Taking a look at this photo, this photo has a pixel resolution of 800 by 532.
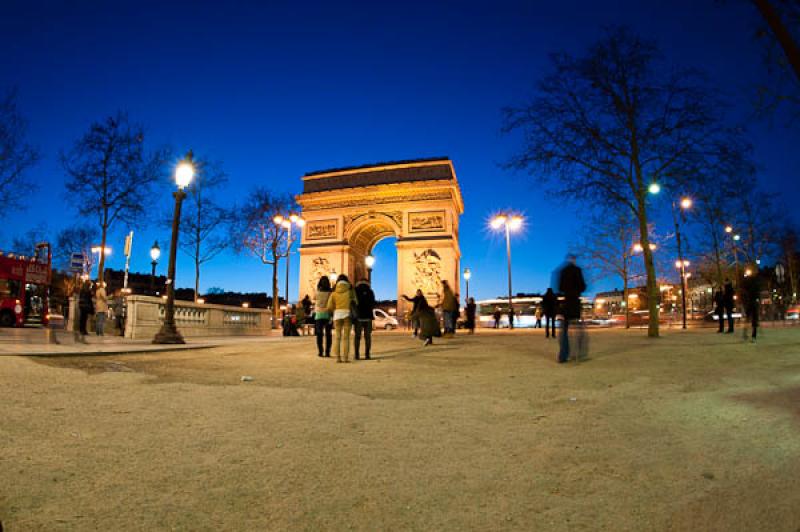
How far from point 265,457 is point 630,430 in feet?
9.74

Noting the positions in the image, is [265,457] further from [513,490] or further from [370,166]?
[370,166]

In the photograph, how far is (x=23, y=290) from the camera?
76.1ft

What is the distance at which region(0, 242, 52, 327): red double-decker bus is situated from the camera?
2227 cm

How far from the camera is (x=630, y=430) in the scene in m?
4.15

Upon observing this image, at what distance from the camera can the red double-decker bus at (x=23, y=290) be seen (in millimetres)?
22266

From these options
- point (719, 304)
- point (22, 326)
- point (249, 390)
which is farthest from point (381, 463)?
point (22, 326)

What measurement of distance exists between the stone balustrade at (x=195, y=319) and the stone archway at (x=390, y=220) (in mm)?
9836

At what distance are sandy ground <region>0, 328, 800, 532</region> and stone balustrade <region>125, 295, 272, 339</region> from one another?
1050cm

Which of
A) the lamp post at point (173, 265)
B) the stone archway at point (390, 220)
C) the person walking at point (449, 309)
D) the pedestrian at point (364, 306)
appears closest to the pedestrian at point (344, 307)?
the pedestrian at point (364, 306)

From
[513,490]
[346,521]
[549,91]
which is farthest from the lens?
[549,91]

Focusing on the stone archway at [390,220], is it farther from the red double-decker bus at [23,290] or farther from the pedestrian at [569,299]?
the pedestrian at [569,299]

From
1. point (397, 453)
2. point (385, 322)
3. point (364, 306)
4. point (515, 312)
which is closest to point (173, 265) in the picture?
point (364, 306)

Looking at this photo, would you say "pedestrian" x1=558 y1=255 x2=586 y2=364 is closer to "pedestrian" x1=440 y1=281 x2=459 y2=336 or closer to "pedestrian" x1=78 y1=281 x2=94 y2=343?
"pedestrian" x1=440 y1=281 x2=459 y2=336

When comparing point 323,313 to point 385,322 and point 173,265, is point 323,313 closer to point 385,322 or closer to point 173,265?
point 173,265
